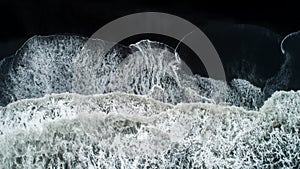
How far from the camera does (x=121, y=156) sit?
1960 mm

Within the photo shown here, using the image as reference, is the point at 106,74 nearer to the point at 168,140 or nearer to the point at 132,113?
the point at 132,113

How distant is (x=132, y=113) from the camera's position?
7.63 ft

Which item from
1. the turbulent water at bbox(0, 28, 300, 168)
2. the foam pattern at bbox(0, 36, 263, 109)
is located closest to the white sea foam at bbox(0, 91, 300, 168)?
the turbulent water at bbox(0, 28, 300, 168)

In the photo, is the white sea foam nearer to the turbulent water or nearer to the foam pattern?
the turbulent water

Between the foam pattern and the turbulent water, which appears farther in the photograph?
the foam pattern

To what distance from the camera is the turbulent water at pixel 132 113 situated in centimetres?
196

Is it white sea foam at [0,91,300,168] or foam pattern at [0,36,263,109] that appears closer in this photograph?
white sea foam at [0,91,300,168]

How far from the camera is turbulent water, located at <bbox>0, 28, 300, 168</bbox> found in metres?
1.96

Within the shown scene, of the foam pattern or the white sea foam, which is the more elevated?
the foam pattern

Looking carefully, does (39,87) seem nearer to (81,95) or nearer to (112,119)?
(81,95)

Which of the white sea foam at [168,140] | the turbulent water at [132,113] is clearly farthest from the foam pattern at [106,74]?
the white sea foam at [168,140]

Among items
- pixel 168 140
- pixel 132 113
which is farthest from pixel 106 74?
pixel 168 140

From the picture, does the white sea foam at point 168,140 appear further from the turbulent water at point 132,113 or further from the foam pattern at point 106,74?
the foam pattern at point 106,74

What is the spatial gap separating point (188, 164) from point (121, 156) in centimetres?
28
